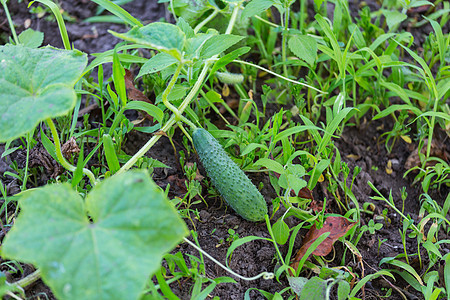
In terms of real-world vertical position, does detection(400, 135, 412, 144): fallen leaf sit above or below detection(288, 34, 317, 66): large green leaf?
below

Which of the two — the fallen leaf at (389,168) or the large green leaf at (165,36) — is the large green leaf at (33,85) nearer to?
the large green leaf at (165,36)

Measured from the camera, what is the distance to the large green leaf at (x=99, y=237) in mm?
1425

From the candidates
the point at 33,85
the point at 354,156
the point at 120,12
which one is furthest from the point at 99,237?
the point at 354,156

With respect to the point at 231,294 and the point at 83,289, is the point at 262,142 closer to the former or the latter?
the point at 231,294

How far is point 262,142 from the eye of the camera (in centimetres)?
255

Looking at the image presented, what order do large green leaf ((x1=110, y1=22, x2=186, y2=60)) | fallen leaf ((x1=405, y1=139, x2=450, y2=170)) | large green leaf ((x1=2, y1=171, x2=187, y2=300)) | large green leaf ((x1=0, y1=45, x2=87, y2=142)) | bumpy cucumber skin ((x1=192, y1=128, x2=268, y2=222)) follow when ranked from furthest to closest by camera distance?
fallen leaf ((x1=405, y1=139, x2=450, y2=170)) → bumpy cucumber skin ((x1=192, y1=128, x2=268, y2=222)) → large green leaf ((x1=110, y1=22, x2=186, y2=60)) → large green leaf ((x1=0, y1=45, x2=87, y2=142)) → large green leaf ((x1=2, y1=171, x2=187, y2=300))

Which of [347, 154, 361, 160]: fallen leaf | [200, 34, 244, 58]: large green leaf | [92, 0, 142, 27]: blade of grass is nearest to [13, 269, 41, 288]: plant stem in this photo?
[200, 34, 244, 58]: large green leaf

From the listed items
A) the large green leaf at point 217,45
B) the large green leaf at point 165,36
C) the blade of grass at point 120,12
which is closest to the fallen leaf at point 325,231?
the large green leaf at point 217,45

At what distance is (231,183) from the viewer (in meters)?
2.30

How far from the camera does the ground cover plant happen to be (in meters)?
1.54

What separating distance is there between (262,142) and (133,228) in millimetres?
1188

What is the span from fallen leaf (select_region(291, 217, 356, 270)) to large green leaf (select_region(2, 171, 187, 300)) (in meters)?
1.02

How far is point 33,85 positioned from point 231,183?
3.34 feet

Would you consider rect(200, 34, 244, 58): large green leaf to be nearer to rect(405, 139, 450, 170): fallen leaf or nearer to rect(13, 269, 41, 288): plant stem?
rect(13, 269, 41, 288): plant stem
